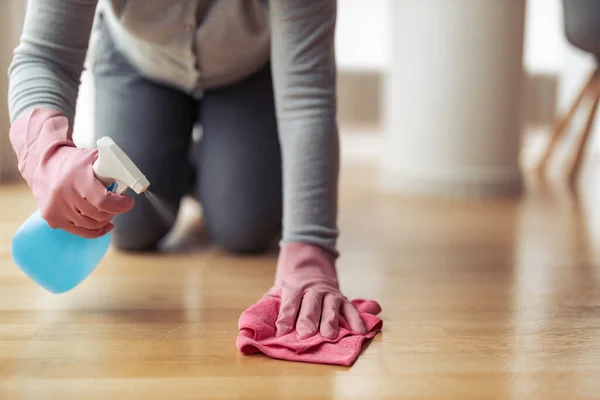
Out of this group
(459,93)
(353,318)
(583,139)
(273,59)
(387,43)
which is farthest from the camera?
(387,43)

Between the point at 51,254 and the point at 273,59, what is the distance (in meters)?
0.35

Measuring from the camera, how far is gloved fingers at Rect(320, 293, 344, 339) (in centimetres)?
75

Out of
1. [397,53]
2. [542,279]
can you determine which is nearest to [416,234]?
[542,279]

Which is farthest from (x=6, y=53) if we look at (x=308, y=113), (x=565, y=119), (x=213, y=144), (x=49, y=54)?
(x=565, y=119)

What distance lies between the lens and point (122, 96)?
1188 millimetres

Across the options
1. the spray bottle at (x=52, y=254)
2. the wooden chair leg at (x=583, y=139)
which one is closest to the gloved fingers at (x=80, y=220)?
the spray bottle at (x=52, y=254)

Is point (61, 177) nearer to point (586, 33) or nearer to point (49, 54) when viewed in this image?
point (49, 54)

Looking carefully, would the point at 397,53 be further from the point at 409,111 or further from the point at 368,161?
the point at 368,161

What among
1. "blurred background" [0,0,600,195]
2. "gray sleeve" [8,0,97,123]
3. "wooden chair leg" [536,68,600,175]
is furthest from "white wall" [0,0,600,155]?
"gray sleeve" [8,0,97,123]

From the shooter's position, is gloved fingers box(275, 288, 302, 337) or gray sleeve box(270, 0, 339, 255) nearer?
gloved fingers box(275, 288, 302, 337)

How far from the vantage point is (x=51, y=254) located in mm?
836

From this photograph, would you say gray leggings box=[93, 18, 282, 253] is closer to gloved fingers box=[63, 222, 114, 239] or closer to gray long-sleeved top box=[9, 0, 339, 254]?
gray long-sleeved top box=[9, 0, 339, 254]

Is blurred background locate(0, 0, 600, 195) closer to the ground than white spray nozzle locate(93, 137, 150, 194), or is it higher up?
closer to the ground

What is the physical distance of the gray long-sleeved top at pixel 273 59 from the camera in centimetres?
82
